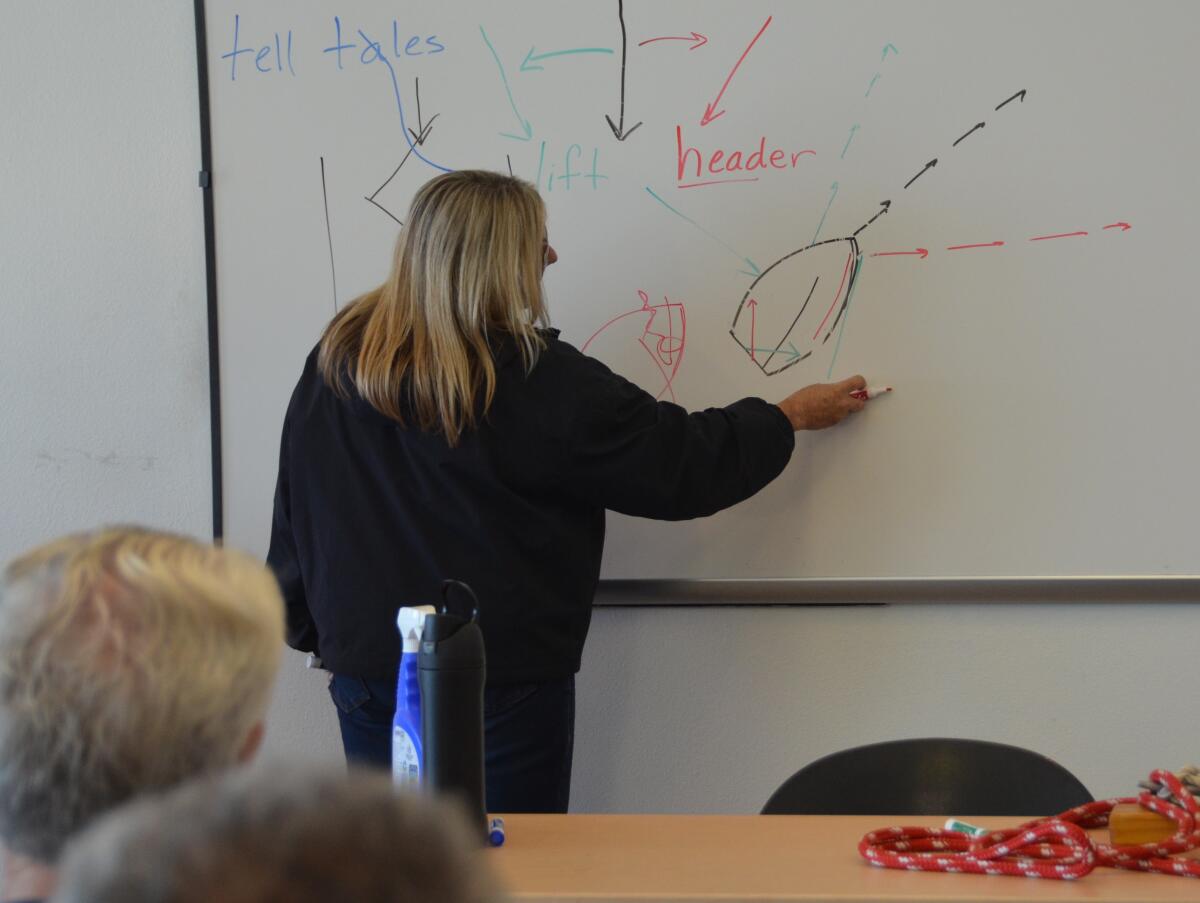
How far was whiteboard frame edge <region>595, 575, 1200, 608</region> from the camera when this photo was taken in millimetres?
2033

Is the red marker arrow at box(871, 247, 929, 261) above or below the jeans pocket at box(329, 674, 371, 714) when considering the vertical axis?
above

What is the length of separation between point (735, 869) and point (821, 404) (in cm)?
96

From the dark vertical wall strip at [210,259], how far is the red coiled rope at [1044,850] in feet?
4.80

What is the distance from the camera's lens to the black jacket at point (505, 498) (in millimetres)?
1755

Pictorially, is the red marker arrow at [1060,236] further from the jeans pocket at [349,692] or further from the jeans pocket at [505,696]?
the jeans pocket at [349,692]

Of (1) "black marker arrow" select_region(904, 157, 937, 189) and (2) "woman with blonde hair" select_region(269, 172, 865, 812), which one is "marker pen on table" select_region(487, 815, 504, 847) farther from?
(1) "black marker arrow" select_region(904, 157, 937, 189)

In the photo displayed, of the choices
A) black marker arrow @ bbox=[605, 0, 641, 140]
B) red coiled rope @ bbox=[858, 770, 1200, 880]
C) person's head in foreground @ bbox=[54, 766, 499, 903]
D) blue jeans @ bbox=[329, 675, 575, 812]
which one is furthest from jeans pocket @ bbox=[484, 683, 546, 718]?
person's head in foreground @ bbox=[54, 766, 499, 903]

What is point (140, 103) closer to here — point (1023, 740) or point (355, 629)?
point (355, 629)

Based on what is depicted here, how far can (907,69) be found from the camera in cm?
208

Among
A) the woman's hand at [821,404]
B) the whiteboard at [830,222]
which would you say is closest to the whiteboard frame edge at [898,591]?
the whiteboard at [830,222]

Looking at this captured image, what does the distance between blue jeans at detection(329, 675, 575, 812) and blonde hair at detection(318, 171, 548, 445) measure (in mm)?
392

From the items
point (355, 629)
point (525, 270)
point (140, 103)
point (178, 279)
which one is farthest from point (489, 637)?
point (140, 103)

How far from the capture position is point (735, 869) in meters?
1.29

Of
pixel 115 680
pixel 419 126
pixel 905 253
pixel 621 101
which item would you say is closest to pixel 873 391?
pixel 905 253
